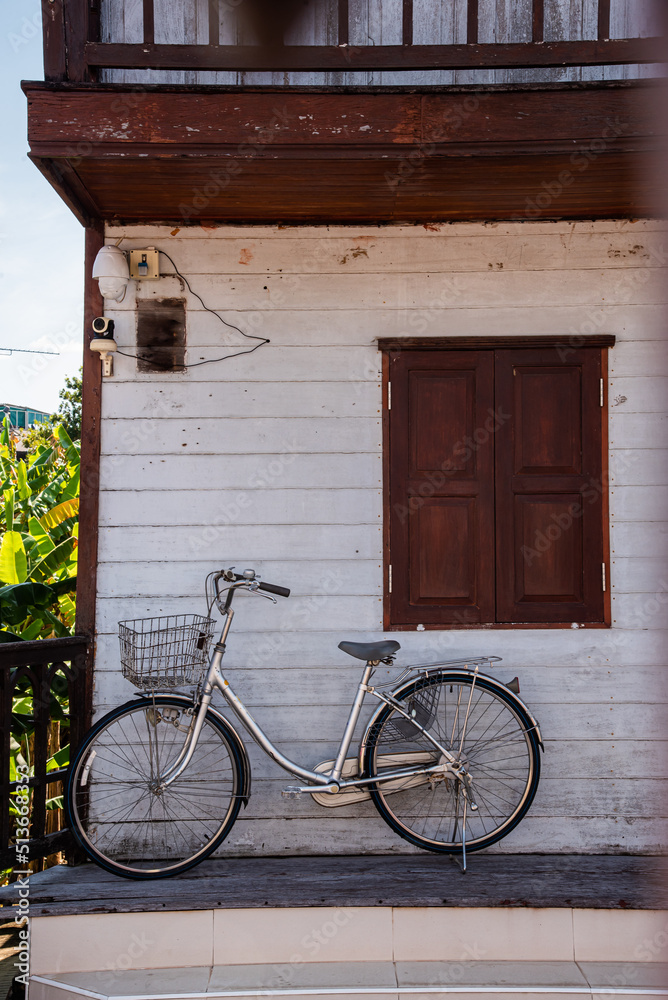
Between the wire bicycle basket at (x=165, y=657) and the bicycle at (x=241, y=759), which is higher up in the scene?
the wire bicycle basket at (x=165, y=657)

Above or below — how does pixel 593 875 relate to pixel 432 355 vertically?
below

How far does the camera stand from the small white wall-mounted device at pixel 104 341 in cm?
385

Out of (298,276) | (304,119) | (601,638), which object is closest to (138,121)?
(304,119)

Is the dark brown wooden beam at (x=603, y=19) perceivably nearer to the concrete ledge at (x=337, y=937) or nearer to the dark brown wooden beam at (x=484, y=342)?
the dark brown wooden beam at (x=484, y=342)

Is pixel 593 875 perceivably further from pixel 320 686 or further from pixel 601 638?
pixel 320 686

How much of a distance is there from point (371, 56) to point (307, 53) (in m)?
0.29

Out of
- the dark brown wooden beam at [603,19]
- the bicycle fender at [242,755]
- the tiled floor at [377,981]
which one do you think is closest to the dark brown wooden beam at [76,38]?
the dark brown wooden beam at [603,19]

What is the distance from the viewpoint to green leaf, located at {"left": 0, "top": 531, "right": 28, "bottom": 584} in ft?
14.9

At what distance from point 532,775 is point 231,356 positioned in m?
2.71

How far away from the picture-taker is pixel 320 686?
3865 mm

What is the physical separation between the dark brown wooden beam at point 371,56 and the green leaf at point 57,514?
294cm

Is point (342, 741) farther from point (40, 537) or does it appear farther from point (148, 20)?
Answer: point (148, 20)

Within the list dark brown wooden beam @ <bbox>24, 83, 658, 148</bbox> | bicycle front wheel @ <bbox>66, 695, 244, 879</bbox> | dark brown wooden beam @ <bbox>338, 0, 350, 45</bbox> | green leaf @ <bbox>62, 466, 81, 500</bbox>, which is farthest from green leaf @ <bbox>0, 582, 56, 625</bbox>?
dark brown wooden beam @ <bbox>338, 0, 350, 45</bbox>

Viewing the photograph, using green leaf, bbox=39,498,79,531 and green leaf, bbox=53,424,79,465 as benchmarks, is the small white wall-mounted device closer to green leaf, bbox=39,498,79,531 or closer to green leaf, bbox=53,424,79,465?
green leaf, bbox=39,498,79,531
